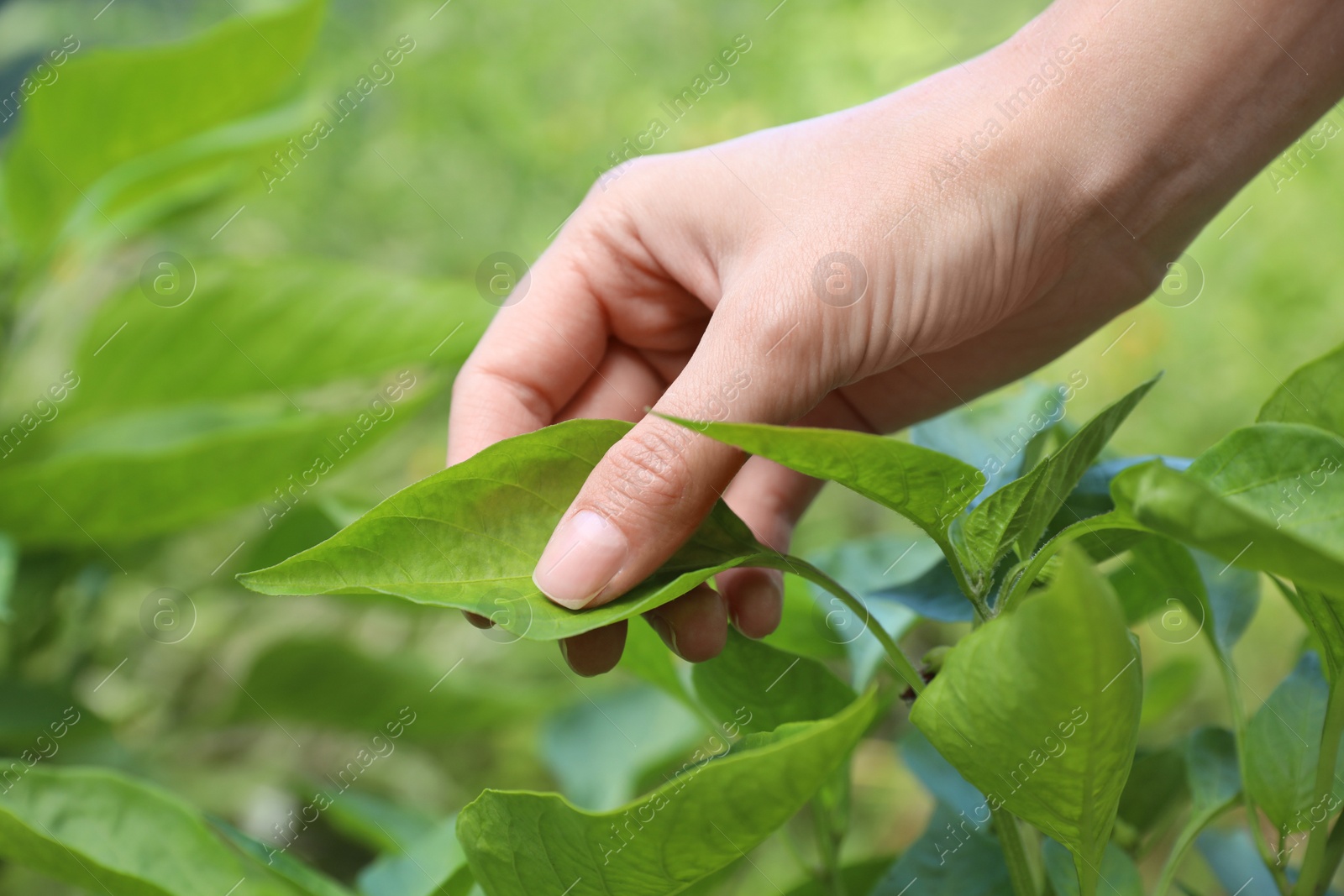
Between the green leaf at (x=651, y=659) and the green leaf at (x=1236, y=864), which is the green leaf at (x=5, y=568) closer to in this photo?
the green leaf at (x=651, y=659)

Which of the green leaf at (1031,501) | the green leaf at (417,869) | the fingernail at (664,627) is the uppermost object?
the green leaf at (1031,501)

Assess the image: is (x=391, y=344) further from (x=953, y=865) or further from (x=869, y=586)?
(x=953, y=865)

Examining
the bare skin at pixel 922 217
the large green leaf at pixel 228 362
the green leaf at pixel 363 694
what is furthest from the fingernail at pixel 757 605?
the green leaf at pixel 363 694

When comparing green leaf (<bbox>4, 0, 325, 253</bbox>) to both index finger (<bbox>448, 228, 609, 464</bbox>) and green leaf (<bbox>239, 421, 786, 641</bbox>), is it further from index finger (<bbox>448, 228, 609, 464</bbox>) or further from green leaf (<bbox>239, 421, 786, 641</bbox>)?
green leaf (<bbox>239, 421, 786, 641</bbox>)
